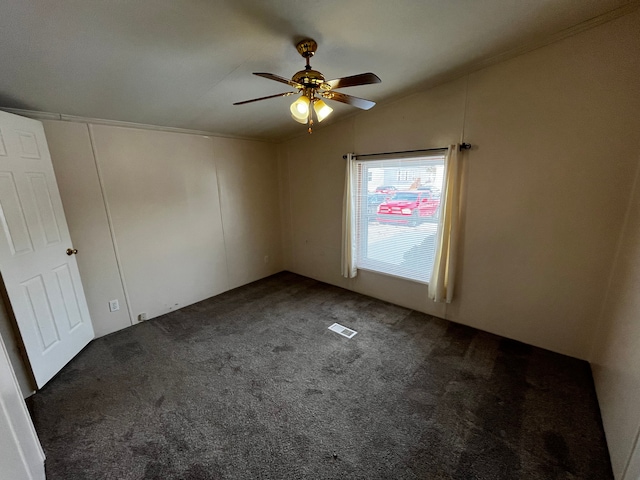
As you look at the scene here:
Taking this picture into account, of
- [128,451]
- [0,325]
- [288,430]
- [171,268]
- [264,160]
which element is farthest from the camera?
[264,160]

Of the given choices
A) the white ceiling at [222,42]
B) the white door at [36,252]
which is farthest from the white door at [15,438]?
the white ceiling at [222,42]

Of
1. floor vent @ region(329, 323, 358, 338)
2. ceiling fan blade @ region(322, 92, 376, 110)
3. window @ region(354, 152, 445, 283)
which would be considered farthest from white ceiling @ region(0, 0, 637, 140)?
floor vent @ region(329, 323, 358, 338)

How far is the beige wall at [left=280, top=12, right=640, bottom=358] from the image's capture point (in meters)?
1.85

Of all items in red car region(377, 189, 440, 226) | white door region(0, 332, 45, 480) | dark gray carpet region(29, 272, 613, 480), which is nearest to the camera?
white door region(0, 332, 45, 480)

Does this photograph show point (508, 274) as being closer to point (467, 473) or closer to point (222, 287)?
point (467, 473)

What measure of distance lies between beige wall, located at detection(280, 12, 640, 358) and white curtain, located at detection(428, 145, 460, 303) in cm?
12

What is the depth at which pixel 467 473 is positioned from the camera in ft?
4.42

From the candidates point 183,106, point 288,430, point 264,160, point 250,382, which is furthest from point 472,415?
point 264,160

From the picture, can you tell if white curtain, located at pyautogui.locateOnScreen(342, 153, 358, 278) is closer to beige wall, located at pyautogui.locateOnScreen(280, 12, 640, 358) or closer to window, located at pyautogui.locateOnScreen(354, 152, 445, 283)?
window, located at pyautogui.locateOnScreen(354, 152, 445, 283)

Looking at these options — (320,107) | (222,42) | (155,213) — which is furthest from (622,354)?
(155,213)

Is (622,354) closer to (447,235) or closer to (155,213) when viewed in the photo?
(447,235)

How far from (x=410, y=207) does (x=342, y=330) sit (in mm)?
1617

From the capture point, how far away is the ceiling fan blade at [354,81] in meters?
1.46

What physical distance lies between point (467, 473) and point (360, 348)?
1170mm
